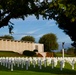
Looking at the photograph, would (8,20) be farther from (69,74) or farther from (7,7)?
(69,74)

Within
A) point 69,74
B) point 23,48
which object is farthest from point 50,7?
point 23,48

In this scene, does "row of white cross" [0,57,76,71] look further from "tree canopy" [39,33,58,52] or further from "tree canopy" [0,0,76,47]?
"tree canopy" [39,33,58,52]

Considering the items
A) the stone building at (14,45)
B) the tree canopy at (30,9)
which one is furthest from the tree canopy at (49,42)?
the tree canopy at (30,9)

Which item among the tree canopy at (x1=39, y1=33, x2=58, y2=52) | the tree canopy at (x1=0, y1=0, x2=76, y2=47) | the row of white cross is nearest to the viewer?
the tree canopy at (x1=0, y1=0, x2=76, y2=47)

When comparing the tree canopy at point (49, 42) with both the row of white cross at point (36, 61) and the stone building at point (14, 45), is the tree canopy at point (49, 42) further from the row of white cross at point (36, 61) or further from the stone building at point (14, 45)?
the row of white cross at point (36, 61)

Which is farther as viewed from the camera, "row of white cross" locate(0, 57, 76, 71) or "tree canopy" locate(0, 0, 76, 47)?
"row of white cross" locate(0, 57, 76, 71)

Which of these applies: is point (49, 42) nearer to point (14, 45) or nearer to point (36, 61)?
point (14, 45)

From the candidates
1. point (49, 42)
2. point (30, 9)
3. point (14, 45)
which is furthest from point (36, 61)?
point (49, 42)

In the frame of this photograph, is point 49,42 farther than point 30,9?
Yes

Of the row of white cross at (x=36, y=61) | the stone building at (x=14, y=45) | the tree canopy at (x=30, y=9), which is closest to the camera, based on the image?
the tree canopy at (x=30, y=9)

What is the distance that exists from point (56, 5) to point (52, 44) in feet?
342

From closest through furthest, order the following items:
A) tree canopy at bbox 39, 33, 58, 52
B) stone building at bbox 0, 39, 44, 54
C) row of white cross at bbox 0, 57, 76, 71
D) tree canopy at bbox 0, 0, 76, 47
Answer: tree canopy at bbox 0, 0, 76, 47 → row of white cross at bbox 0, 57, 76, 71 → stone building at bbox 0, 39, 44, 54 → tree canopy at bbox 39, 33, 58, 52

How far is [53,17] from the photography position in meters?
12.4

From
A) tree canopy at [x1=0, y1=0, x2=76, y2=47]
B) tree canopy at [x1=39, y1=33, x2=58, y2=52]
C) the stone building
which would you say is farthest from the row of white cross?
tree canopy at [x1=39, y1=33, x2=58, y2=52]
